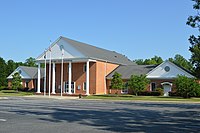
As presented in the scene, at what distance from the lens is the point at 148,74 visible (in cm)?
5653

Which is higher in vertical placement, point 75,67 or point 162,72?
point 75,67

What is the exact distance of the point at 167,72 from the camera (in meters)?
55.0

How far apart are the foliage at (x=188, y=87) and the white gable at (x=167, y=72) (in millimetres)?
6552

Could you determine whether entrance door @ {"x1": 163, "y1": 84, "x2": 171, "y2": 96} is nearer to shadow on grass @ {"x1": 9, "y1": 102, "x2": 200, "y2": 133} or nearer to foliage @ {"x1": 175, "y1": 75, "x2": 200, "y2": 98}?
foliage @ {"x1": 175, "y1": 75, "x2": 200, "y2": 98}

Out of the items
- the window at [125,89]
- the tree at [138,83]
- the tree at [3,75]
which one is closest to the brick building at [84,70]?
the window at [125,89]

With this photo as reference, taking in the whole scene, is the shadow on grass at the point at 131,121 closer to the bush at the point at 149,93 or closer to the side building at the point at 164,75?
the bush at the point at 149,93

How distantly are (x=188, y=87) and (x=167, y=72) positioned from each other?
368 inches

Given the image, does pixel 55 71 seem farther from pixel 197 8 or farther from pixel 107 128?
pixel 107 128

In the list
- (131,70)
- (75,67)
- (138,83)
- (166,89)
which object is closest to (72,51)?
(75,67)

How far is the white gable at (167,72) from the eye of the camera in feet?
177

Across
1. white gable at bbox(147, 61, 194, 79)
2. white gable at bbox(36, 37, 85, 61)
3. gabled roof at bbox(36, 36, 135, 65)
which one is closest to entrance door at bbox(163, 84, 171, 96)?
white gable at bbox(147, 61, 194, 79)

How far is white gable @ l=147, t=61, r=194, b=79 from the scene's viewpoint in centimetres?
5382

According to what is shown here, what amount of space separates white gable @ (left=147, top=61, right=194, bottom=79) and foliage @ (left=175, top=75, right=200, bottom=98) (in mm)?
6552

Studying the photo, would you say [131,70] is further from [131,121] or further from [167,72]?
[131,121]
